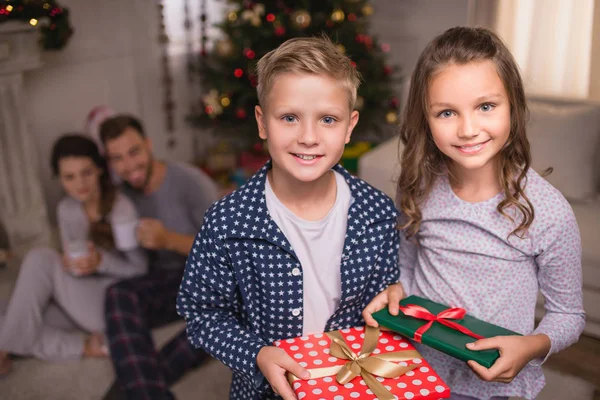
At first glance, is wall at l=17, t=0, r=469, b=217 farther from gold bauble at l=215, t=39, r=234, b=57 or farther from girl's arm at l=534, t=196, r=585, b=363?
girl's arm at l=534, t=196, r=585, b=363

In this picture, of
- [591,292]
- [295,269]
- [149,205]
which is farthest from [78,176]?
[591,292]

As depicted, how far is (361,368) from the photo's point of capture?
113 centimetres

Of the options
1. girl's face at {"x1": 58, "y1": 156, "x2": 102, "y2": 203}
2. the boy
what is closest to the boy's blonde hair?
the boy

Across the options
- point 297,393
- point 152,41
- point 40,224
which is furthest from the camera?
point 152,41

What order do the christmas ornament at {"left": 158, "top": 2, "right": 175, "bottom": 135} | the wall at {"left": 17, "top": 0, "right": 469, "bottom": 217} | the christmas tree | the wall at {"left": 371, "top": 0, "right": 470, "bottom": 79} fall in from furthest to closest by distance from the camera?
the wall at {"left": 371, "top": 0, "right": 470, "bottom": 79}, the christmas ornament at {"left": 158, "top": 2, "right": 175, "bottom": 135}, the christmas tree, the wall at {"left": 17, "top": 0, "right": 469, "bottom": 217}

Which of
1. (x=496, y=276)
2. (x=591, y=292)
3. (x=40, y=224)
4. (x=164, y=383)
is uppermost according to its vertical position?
(x=496, y=276)

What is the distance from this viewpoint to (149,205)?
9.27 feet

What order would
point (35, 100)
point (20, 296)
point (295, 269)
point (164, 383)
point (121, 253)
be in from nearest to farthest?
point (295, 269), point (164, 383), point (20, 296), point (121, 253), point (35, 100)

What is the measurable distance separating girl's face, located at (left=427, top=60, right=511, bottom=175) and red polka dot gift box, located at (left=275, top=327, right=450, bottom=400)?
→ 0.42 metres

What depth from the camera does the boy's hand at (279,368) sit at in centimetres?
109

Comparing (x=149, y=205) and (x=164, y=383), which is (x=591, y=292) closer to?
(x=164, y=383)

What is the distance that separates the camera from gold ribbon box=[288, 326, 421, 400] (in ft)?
3.58

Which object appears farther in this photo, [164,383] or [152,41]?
[152,41]

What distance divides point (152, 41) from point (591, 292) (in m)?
3.17
